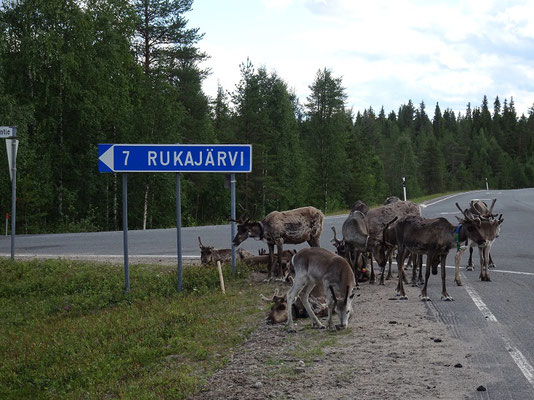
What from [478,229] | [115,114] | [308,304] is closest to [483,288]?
[478,229]

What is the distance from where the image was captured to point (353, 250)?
12859 millimetres

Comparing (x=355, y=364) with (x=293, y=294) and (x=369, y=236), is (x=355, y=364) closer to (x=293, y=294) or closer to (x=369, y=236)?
(x=293, y=294)

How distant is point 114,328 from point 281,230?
419cm

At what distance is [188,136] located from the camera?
42.3 m

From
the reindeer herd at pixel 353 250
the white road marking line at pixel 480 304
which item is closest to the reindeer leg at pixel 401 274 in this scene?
the reindeer herd at pixel 353 250

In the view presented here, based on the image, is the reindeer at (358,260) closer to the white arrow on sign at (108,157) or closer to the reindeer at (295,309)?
the reindeer at (295,309)

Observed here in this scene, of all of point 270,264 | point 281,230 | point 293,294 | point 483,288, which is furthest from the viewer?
point 270,264

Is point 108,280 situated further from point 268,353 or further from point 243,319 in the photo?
point 268,353

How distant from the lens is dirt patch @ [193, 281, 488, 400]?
6266 millimetres

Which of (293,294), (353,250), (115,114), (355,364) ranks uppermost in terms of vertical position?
(115,114)

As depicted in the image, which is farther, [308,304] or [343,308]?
[308,304]

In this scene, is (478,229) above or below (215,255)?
above

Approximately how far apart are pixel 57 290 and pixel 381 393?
10825mm

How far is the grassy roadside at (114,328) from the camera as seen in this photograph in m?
7.94
